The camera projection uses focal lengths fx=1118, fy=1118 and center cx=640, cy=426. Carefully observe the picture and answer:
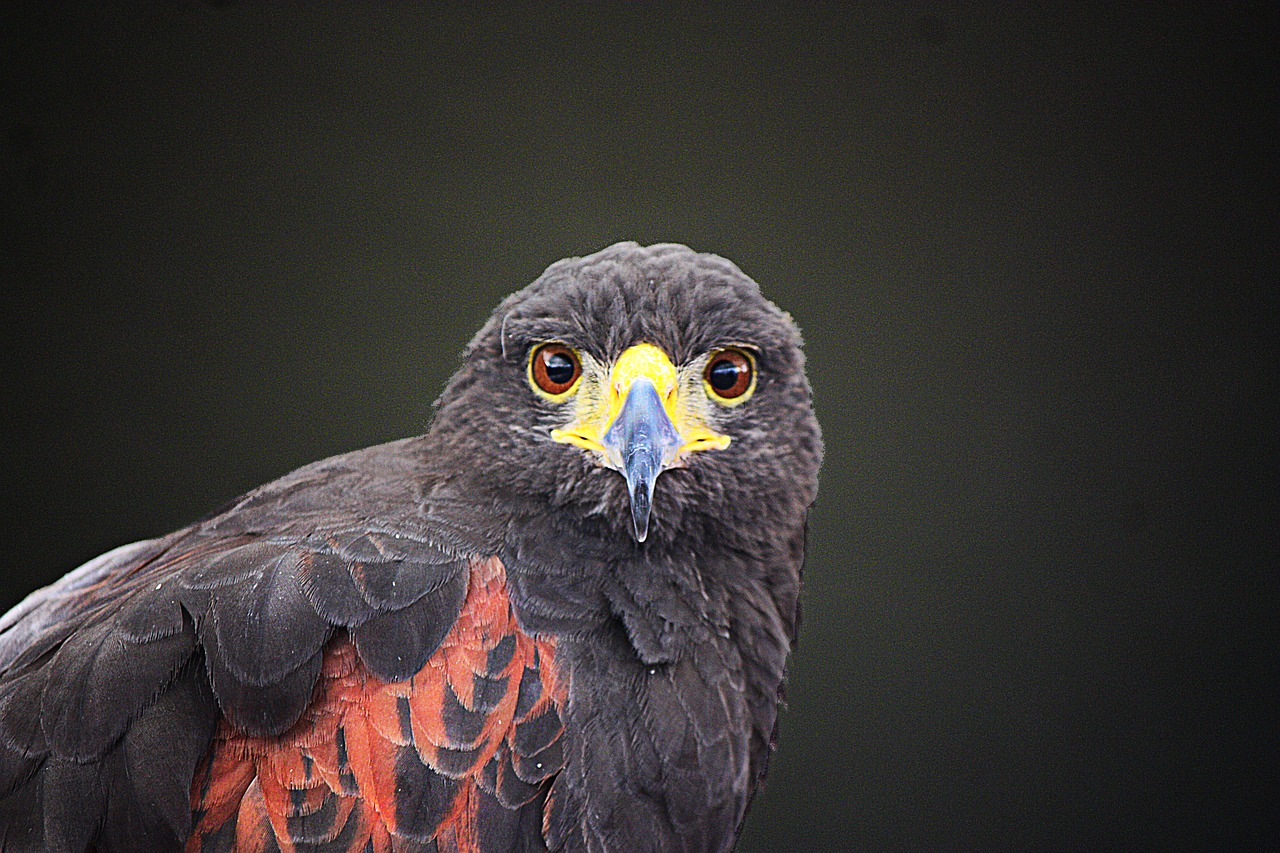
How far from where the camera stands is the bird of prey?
1.90m

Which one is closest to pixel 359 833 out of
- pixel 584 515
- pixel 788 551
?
pixel 584 515

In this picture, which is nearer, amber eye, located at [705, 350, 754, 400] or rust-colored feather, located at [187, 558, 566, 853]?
rust-colored feather, located at [187, 558, 566, 853]

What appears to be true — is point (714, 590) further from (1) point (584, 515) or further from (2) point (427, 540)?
(2) point (427, 540)

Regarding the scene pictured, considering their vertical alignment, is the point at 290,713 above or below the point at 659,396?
below

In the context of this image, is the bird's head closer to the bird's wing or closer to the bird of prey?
the bird of prey

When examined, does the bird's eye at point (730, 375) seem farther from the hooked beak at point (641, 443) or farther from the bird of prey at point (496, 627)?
the hooked beak at point (641, 443)

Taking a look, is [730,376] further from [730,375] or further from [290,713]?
[290,713]

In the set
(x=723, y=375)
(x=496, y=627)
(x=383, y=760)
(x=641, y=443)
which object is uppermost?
(x=723, y=375)

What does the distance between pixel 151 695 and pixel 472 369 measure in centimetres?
84

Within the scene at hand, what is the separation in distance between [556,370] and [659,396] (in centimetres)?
23

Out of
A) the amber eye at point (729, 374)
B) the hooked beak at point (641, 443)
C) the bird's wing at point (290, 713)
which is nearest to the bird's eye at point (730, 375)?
the amber eye at point (729, 374)

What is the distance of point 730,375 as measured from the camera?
2.18 m

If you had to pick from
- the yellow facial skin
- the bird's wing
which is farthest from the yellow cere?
the bird's wing

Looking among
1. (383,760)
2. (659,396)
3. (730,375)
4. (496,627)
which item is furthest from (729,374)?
(383,760)
